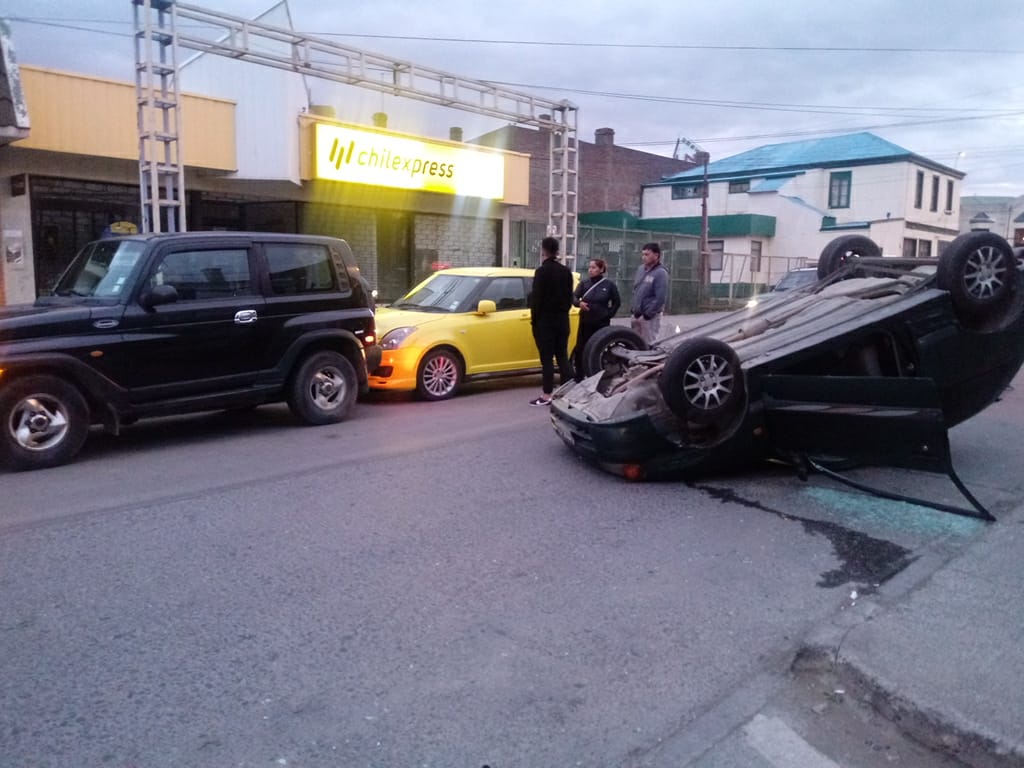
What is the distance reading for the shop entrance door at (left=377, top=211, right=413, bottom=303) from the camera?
66.6 ft

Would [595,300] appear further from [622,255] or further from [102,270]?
[622,255]

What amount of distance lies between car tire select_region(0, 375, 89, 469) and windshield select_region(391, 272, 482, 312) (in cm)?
483

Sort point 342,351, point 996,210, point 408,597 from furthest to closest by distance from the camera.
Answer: point 996,210, point 342,351, point 408,597

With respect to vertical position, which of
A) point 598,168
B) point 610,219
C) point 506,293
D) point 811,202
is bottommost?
point 506,293

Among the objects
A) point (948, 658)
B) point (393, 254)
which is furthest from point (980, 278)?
point (393, 254)

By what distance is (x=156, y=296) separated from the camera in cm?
775

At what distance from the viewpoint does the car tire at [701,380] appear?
6176mm

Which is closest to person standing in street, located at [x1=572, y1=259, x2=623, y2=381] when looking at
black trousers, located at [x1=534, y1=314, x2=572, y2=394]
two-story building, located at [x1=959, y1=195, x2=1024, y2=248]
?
black trousers, located at [x1=534, y1=314, x2=572, y2=394]

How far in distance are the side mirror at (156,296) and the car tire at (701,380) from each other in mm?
4396

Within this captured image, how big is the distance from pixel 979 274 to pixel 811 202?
1623 inches

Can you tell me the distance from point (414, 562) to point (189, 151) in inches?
487

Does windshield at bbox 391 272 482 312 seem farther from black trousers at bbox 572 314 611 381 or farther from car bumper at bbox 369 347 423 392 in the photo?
black trousers at bbox 572 314 611 381

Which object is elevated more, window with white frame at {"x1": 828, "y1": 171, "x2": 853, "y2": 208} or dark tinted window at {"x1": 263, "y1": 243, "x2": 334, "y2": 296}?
window with white frame at {"x1": 828, "y1": 171, "x2": 853, "y2": 208}

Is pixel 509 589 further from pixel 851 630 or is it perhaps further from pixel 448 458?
pixel 448 458
